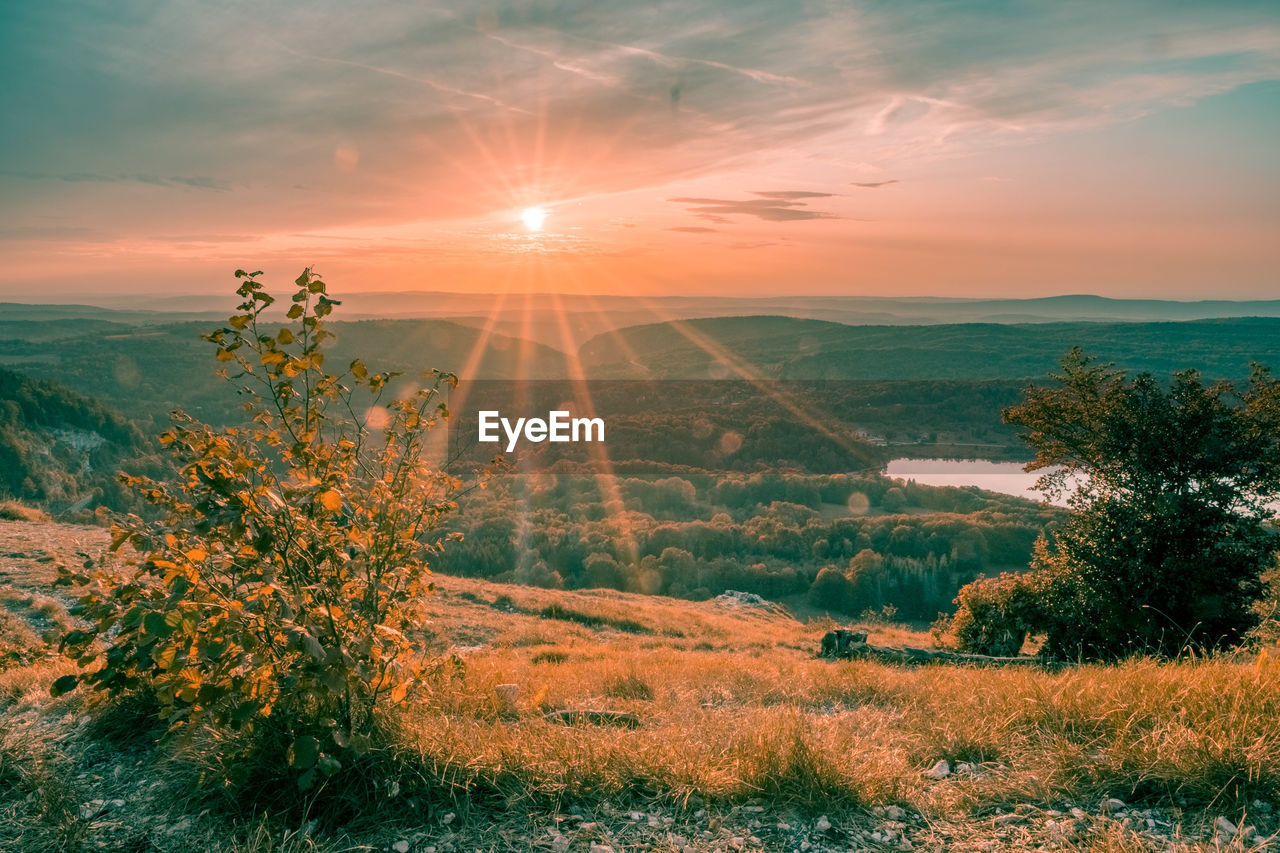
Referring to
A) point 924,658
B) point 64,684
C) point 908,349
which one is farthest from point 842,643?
point 908,349

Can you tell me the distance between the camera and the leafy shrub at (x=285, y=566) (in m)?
3.58

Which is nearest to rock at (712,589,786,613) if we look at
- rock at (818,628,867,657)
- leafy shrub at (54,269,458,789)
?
rock at (818,628,867,657)

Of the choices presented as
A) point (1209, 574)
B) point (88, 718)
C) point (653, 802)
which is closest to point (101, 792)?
point (88, 718)

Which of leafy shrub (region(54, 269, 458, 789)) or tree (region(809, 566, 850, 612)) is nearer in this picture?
leafy shrub (region(54, 269, 458, 789))

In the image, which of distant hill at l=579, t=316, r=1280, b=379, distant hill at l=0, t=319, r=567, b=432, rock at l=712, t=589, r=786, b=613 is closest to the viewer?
rock at l=712, t=589, r=786, b=613

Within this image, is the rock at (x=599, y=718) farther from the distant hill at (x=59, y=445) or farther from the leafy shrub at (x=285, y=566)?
the distant hill at (x=59, y=445)

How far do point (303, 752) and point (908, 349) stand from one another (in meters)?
139

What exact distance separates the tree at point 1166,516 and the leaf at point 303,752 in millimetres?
15835

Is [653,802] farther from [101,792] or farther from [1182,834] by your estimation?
[101,792]

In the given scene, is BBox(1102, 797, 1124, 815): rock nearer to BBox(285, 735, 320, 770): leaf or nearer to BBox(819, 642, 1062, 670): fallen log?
BBox(285, 735, 320, 770): leaf

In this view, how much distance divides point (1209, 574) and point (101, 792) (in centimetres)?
1872

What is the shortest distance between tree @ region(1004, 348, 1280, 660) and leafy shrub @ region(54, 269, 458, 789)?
15.4 metres

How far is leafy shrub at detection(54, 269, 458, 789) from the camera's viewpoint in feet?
11.7

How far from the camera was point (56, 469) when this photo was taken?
7869cm
